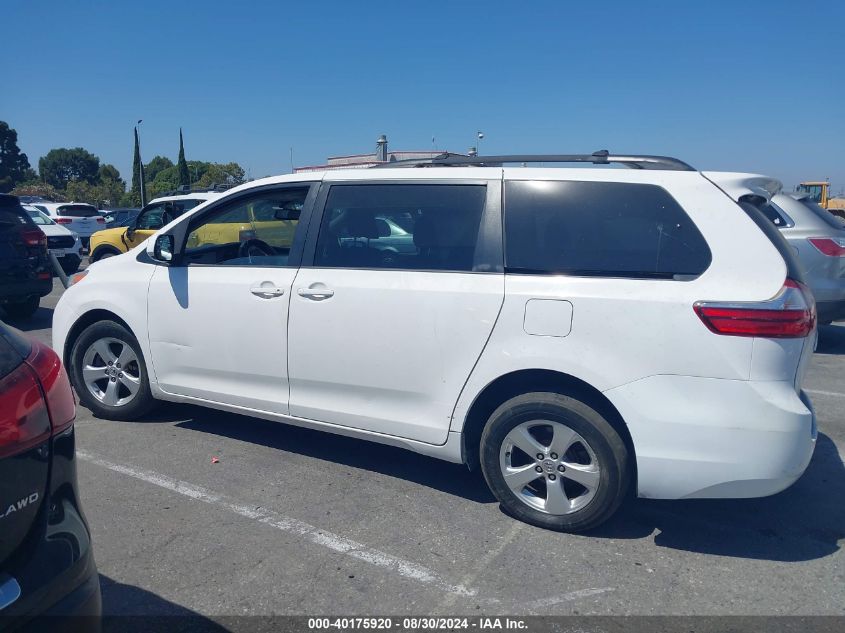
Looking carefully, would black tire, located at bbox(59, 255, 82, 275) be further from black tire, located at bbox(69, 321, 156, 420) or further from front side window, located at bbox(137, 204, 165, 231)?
black tire, located at bbox(69, 321, 156, 420)

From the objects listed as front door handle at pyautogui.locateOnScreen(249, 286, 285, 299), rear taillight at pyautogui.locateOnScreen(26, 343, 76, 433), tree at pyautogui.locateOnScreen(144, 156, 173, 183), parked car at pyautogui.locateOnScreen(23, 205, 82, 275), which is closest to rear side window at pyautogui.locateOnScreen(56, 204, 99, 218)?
parked car at pyautogui.locateOnScreen(23, 205, 82, 275)

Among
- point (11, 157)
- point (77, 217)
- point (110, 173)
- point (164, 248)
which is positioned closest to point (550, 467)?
point (164, 248)

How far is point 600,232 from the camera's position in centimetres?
357

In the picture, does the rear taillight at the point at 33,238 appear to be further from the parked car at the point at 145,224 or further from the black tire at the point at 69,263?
the black tire at the point at 69,263

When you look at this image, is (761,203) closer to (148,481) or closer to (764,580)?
(764,580)

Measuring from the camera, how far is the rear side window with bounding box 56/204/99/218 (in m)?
22.6

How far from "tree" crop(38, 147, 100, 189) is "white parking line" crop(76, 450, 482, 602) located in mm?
92618

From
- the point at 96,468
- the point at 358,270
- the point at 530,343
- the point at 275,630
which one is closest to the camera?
the point at 275,630

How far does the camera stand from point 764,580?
3.17 meters

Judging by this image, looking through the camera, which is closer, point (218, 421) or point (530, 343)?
point (530, 343)

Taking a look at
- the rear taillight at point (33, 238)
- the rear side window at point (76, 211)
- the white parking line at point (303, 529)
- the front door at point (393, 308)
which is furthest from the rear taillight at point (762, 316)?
the rear side window at point (76, 211)

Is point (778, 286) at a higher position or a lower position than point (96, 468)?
higher

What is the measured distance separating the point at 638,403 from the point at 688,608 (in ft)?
2.97

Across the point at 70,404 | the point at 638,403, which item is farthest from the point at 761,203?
the point at 70,404
